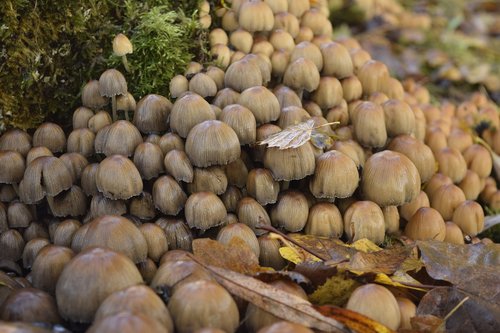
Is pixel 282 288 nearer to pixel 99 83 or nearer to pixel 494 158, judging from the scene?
pixel 99 83

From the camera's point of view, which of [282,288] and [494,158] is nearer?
[282,288]

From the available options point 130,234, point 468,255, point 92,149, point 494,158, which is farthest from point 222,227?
point 494,158

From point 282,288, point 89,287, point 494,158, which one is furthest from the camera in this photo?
point 494,158

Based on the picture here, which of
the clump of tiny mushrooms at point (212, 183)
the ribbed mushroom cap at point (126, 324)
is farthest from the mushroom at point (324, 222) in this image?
the ribbed mushroom cap at point (126, 324)

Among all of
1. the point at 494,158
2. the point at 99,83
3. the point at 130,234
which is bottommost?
the point at 494,158

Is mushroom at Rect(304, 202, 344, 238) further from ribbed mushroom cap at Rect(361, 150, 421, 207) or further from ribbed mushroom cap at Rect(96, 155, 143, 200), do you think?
ribbed mushroom cap at Rect(96, 155, 143, 200)

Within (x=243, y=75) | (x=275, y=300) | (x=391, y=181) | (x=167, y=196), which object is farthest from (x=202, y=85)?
(x=275, y=300)

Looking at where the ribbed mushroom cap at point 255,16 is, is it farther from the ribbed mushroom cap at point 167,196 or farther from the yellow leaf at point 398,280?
the yellow leaf at point 398,280
